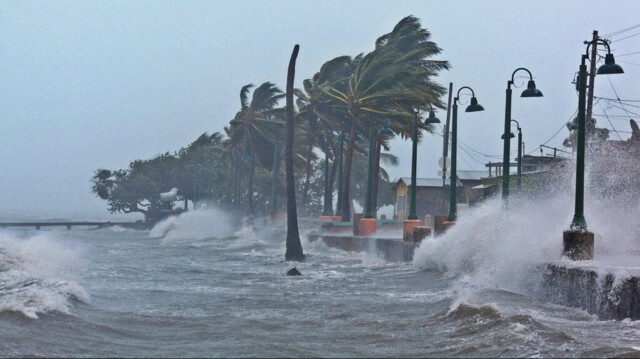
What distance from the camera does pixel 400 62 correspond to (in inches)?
1737

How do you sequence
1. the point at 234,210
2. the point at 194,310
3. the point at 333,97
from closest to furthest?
the point at 194,310 < the point at 333,97 < the point at 234,210

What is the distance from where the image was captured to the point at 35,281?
15.6 meters

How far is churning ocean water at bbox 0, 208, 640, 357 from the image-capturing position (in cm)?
938

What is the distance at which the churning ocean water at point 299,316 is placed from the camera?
30.8ft

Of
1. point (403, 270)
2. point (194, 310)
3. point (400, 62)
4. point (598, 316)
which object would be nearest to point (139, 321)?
point (194, 310)

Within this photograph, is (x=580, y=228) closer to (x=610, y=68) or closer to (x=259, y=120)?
(x=610, y=68)

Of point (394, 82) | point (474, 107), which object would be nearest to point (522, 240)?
point (474, 107)

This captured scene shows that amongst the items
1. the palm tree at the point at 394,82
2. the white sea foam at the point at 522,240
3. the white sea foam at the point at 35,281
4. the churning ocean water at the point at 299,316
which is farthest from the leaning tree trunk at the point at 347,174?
the churning ocean water at the point at 299,316

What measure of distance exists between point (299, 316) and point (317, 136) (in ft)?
152

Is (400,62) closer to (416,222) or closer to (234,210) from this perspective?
(416,222)

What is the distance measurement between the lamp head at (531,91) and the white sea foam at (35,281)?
11.5 meters

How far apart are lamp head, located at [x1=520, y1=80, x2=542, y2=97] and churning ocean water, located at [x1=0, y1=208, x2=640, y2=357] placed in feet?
13.2

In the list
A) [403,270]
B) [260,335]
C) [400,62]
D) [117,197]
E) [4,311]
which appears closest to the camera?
[260,335]

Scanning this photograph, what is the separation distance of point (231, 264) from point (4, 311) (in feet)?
55.5
